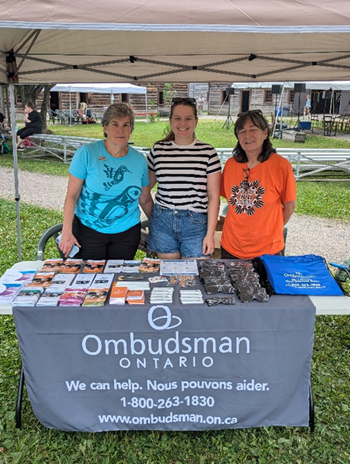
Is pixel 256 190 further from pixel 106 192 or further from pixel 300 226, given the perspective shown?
pixel 300 226

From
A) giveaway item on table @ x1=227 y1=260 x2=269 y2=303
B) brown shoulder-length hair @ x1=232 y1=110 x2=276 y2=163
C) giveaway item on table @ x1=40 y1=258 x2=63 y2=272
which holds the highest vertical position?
brown shoulder-length hair @ x1=232 y1=110 x2=276 y2=163

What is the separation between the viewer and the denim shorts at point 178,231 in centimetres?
280

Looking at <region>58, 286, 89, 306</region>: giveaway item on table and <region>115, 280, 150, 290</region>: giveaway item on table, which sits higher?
<region>115, 280, 150, 290</region>: giveaway item on table

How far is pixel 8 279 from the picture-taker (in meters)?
2.48

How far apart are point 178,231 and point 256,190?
1.87ft

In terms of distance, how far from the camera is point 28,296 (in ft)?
7.39

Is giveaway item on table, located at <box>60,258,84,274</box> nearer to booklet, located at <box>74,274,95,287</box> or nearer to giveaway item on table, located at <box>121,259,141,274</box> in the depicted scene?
booklet, located at <box>74,274,95,287</box>

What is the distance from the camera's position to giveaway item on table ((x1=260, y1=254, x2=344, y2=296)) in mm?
2316

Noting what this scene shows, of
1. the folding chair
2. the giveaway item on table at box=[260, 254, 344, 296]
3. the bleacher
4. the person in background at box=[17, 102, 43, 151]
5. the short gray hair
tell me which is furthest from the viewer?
the person in background at box=[17, 102, 43, 151]

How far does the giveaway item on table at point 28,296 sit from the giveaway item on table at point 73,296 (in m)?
0.13

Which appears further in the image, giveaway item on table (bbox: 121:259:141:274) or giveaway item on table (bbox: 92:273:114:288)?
giveaway item on table (bbox: 121:259:141:274)

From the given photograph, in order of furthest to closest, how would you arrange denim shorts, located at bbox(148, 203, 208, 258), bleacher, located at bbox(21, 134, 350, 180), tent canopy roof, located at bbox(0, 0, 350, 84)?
bleacher, located at bbox(21, 134, 350, 180) < denim shorts, located at bbox(148, 203, 208, 258) < tent canopy roof, located at bbox(0, 0, 350, 84)

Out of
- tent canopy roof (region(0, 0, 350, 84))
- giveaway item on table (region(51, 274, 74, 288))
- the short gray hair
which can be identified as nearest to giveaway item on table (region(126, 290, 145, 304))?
giveaway item on table (region(51, 274, 74, 288))

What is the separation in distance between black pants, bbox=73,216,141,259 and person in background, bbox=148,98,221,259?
20 cm
